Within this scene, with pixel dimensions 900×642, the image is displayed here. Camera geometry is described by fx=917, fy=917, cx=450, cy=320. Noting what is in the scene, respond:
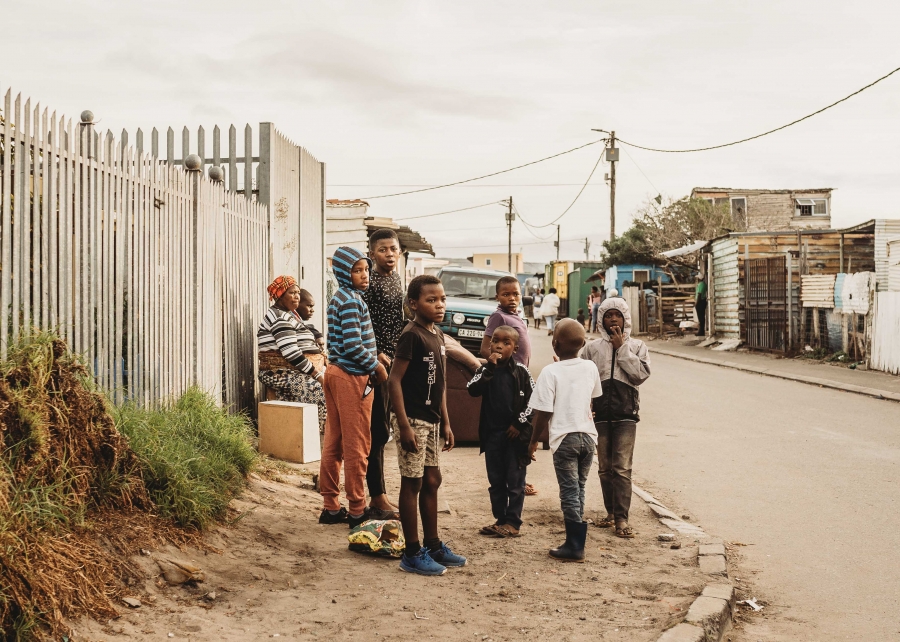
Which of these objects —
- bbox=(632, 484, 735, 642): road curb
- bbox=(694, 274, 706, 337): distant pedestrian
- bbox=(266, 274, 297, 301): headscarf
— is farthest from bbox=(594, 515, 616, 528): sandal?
bbox=(694, 274, 706, 337): distant pedestrian

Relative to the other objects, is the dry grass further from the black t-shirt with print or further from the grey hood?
the grey hood

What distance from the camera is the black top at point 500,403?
6.29 m

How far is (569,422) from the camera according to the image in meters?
5.63

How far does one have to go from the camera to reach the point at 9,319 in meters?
4.88

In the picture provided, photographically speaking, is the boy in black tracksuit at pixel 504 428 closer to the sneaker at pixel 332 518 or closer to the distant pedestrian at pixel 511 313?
the distant pedestrian at pixel 511 313

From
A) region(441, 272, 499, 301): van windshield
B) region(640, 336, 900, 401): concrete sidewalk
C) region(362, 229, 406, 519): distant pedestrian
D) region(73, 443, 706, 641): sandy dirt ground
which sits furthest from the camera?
region(441, 272, 499, 301): van windshield

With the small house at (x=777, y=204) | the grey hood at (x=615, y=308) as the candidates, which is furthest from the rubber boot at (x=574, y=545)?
the small house at (x=777, y=204)

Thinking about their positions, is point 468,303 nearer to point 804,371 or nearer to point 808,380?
point 808,380

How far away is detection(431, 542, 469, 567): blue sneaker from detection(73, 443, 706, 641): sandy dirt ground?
0.07m

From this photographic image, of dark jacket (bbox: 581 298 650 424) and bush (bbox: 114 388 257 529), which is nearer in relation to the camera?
bush (bbox: 114 388 257 529)

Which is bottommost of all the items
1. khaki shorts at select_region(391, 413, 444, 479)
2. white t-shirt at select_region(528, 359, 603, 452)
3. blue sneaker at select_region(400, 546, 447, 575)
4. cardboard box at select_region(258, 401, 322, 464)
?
blue sneaker at select_region(400, 546, 447, 575)

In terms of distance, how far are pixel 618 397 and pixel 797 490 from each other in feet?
8.26

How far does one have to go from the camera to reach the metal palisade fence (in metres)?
5.04

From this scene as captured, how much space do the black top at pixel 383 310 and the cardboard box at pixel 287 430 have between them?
6.39 feet
